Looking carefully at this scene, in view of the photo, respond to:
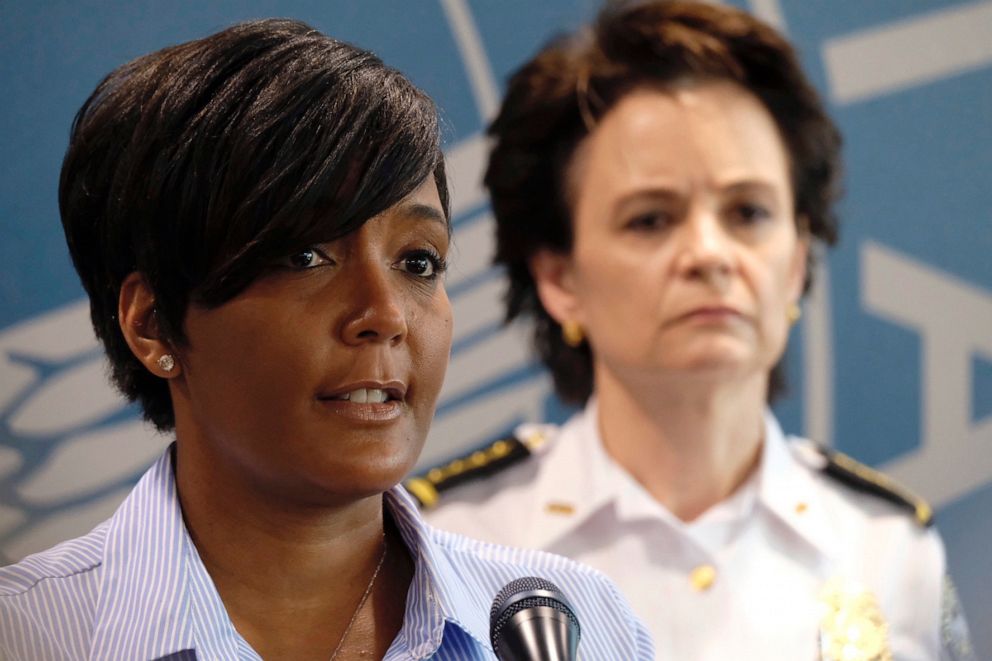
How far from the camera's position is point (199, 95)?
111 centimetres

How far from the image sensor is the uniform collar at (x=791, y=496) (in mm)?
2078

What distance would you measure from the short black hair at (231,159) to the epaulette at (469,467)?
1093 mm

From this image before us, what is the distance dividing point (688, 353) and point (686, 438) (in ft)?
0.57

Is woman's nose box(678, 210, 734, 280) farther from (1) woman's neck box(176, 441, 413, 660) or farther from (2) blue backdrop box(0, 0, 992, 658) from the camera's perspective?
(1) woman's neck box(176, 441, 413, 660)

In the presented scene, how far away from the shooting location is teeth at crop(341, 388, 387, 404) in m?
1.12

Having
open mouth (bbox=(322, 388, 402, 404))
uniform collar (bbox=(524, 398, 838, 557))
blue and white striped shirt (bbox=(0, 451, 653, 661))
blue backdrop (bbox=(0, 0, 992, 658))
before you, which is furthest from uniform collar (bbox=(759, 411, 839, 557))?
open mouth (bbox=(322, 388, 402, 404))

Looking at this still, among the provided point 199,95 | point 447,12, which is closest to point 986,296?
point 447,12

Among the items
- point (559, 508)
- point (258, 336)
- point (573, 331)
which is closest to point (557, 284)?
point (573, 331)

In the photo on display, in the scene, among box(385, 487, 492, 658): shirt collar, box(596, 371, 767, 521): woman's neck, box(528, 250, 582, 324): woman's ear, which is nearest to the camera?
box(385, 487, 492, 658): shirt collar

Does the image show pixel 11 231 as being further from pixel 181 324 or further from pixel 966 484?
pixel 966 484

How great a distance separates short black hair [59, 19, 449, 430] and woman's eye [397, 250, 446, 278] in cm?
6

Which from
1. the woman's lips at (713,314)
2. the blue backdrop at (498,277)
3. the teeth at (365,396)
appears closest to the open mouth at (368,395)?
the teeth at (365,396)

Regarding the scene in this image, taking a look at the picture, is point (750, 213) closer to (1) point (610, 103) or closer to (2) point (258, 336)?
(1) point (610, 103)

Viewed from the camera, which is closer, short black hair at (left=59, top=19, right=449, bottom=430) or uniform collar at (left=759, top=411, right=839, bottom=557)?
short black hair at (left=59, top=19, right=449, bottom=430)
